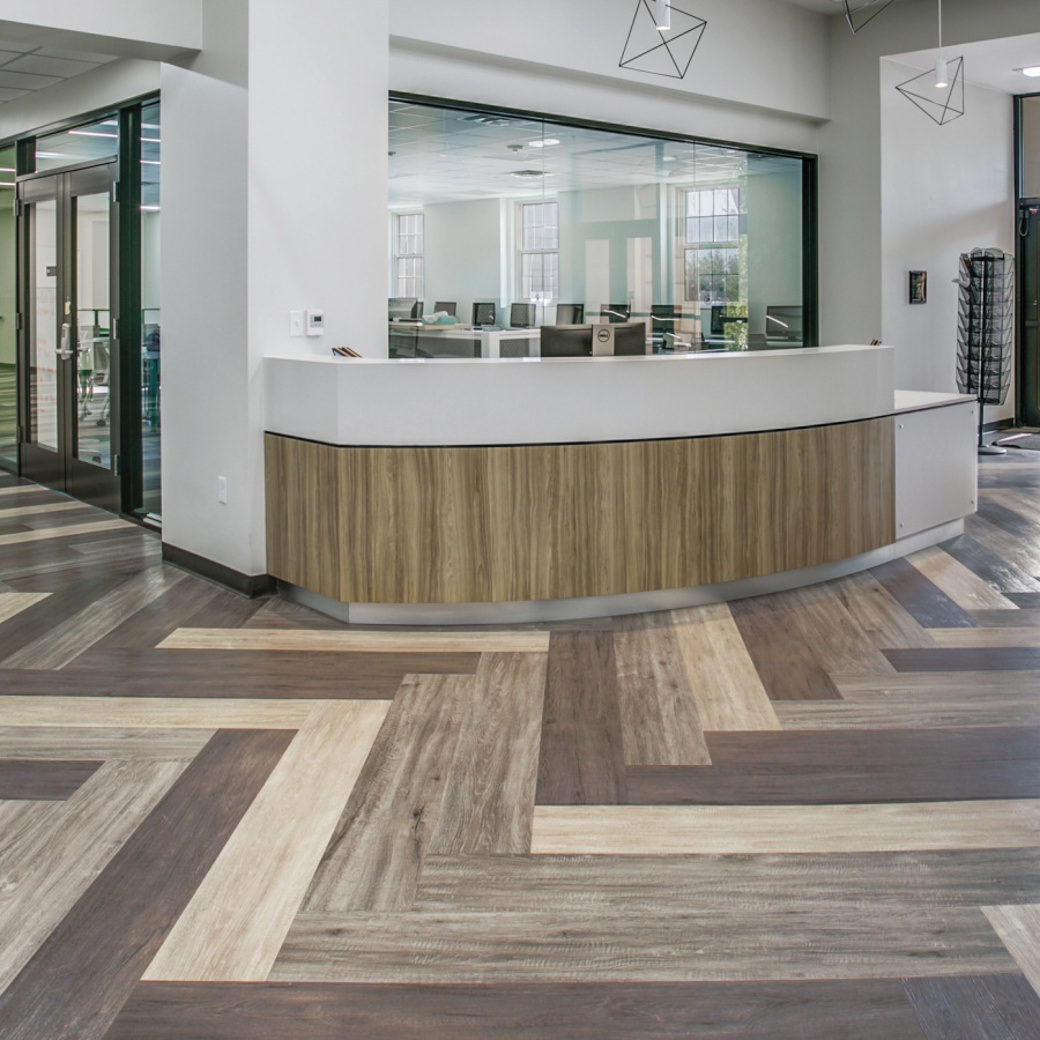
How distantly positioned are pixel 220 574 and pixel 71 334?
10.4 feet

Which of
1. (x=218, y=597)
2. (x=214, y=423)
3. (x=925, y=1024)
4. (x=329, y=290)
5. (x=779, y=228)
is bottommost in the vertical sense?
(x=925, y=1024)

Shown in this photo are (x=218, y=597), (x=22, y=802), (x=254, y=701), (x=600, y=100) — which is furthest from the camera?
(x=600, y=100)

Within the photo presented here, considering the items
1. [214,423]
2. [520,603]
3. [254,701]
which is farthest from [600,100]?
[254,701]

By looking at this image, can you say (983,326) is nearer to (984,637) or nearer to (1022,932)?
(984,637)

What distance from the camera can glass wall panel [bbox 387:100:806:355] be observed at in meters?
6.62

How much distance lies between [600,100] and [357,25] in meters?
2.66

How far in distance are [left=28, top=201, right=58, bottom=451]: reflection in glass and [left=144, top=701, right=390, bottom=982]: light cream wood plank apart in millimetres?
5473

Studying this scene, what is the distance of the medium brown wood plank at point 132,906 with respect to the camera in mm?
2121

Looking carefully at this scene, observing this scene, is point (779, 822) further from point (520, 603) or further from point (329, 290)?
point (329, 290)

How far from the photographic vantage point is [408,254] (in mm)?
6484

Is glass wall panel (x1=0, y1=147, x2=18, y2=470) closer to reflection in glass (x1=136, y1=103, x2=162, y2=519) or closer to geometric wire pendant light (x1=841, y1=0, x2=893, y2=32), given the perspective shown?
reflection in glass (x1=136, y1=103, x2=162, y2=519)

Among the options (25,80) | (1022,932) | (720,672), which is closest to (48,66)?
(25,80)

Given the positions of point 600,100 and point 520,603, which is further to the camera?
point 600,100

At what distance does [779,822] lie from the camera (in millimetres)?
2928
